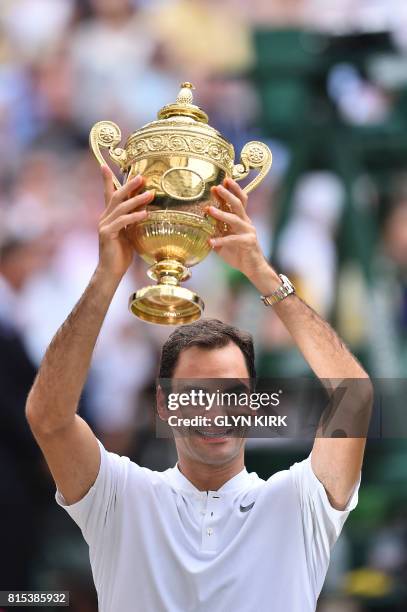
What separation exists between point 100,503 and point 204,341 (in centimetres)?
48

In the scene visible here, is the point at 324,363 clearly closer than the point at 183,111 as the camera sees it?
Yes

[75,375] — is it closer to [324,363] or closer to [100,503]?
[100,503]

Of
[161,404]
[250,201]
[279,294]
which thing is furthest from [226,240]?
[250,201]

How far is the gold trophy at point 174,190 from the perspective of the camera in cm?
286

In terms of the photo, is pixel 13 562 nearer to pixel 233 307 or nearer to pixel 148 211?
pixel 233 307

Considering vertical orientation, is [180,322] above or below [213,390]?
above

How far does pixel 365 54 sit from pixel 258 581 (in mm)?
5914

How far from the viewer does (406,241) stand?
25.6 feet

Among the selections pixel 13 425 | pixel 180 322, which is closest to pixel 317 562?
pixel 180 322

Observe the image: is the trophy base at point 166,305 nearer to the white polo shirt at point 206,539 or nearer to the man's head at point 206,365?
the man's head at point 206,365

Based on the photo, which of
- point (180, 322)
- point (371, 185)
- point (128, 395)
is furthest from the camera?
point (371, 185)

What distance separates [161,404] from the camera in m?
2.79

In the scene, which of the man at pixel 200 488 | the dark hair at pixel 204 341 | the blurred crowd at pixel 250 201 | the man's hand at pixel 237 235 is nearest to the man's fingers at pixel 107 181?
the man at pixel 200 488

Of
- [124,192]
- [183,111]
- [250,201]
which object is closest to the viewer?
[124,192]
